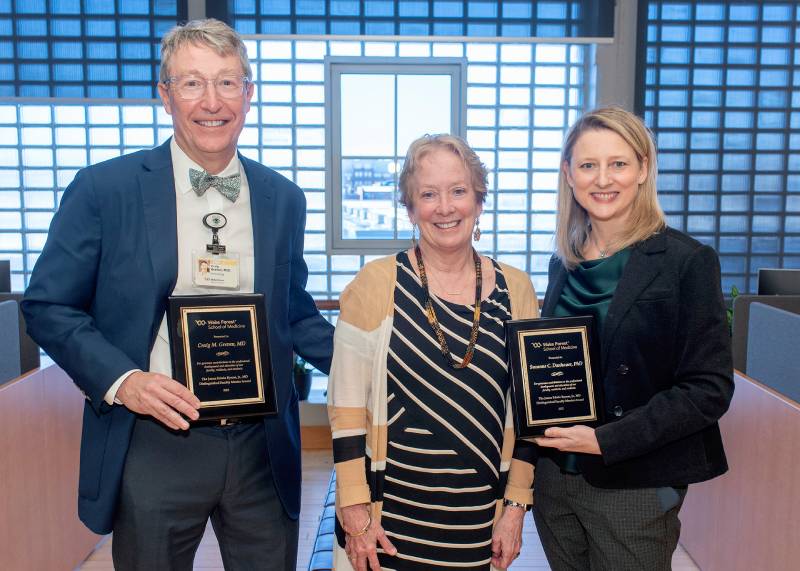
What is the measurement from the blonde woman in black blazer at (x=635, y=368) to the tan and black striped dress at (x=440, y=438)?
15cm

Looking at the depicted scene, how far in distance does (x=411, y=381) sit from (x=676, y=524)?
0.61 m

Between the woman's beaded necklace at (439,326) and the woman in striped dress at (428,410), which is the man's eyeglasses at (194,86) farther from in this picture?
the woman's beaded necklace at (439,326)

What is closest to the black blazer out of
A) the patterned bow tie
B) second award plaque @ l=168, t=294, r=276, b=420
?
second award plaque @ l=168, t=294, r=276, b=420

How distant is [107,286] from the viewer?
1.38 m

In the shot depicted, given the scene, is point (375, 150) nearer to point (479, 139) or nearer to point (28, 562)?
point (479, 139)

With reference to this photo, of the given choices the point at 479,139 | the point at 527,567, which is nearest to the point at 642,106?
the point at 479,139

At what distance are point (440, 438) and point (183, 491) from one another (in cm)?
53

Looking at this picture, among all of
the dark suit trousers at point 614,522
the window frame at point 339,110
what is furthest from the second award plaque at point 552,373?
the window frame at point 339,110

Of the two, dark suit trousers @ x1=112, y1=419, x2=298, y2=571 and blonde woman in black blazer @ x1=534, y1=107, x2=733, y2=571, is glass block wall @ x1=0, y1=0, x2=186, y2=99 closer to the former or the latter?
dark suit trousers @ x1=112, y1=419, x2=298, y2=571

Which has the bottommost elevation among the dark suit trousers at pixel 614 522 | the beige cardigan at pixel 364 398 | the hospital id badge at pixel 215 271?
the dark suit trousers at pixel 614 522

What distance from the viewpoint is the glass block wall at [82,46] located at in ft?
13.8

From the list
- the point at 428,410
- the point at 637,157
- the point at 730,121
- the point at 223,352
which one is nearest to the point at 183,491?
the point at 223,352

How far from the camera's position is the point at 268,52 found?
15.6ft

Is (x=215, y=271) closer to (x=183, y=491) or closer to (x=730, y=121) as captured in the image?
(x=183, y=491)
